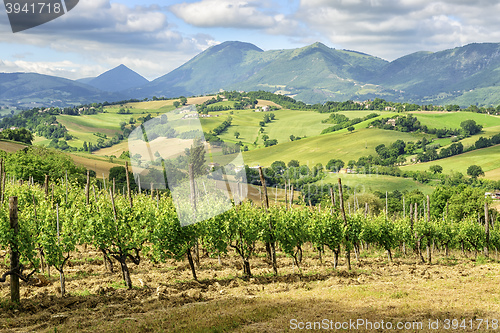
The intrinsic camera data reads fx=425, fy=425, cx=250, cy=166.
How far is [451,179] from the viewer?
11225cm

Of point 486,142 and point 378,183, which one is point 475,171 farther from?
point 486,142

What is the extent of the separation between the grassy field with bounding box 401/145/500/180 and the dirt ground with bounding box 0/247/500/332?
105767mm

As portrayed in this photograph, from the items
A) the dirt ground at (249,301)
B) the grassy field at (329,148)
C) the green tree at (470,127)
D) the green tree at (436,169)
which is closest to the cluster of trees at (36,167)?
the dirt ground at (249,301)

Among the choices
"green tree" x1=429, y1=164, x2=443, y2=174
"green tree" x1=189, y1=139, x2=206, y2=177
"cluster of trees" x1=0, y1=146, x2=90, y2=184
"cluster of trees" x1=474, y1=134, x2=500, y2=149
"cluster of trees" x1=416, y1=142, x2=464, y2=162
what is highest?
"green tree" x1=189, y1=139, x2=206, y2=177

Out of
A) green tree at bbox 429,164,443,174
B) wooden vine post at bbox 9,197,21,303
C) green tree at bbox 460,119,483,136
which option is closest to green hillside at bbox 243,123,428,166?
green tree at bbox 460,119,483,136

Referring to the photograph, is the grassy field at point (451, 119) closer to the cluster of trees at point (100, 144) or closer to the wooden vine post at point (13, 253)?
the cluster of trees at point (100, 144)

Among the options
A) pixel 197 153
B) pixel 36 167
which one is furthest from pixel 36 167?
pixel 197 153

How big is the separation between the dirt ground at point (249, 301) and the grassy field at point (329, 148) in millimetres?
114759

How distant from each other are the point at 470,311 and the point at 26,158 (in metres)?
59.0

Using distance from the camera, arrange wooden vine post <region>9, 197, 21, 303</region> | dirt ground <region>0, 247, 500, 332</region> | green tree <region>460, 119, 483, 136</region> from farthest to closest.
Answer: green tree <region>460, 119, 483, 136</region> < wooden vine post <region>9, 197, 21, 303</region> < dirt ground <region>0, 247, 500, 332</region>

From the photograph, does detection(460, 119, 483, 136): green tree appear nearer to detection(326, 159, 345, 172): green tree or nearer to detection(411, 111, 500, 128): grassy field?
detection(411, 111, 500, 128): grassy field

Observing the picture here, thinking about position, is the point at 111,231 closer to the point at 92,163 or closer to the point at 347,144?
the point at 92,163

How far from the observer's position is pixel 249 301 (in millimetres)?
17234

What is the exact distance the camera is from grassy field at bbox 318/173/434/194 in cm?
10612
